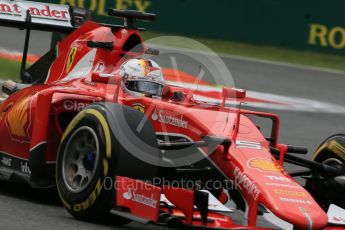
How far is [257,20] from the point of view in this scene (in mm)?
18328

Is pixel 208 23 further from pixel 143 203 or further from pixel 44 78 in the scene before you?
pixel 143 203

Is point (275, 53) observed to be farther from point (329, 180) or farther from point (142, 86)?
point (329, 180)

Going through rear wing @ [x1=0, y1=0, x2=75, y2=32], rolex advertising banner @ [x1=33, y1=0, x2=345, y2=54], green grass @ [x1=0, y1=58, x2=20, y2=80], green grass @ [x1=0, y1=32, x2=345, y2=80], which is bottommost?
green grass @ [x1=0, y1=58, x2=20, y2=80]

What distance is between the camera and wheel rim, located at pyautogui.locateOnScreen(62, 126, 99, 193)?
6.52 metres

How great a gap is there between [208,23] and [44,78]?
34.1 ft

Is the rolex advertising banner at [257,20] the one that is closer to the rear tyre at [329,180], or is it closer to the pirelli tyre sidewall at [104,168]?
the rear tyre at [329,180]

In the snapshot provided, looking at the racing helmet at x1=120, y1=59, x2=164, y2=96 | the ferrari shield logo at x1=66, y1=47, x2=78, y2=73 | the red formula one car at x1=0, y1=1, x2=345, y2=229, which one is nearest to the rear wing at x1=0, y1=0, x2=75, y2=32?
the ferrari shield logo at x1=66, y1=47, x2=78, y2=73

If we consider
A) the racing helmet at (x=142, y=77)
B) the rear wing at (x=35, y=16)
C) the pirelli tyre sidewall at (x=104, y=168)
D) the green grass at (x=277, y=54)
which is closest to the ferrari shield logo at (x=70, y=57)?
the rear wing at (x=35, y=16)

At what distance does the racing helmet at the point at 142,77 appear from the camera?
297 inches

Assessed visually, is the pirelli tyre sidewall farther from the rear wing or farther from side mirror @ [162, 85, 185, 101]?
the rear wing

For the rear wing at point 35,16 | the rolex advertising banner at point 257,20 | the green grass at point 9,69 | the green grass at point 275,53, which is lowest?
the green grass at point 9,69

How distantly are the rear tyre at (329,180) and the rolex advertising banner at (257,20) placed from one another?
10473 millimetres

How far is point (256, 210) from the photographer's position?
6.08m

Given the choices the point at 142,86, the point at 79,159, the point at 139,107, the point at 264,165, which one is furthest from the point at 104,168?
the point at 142,86
